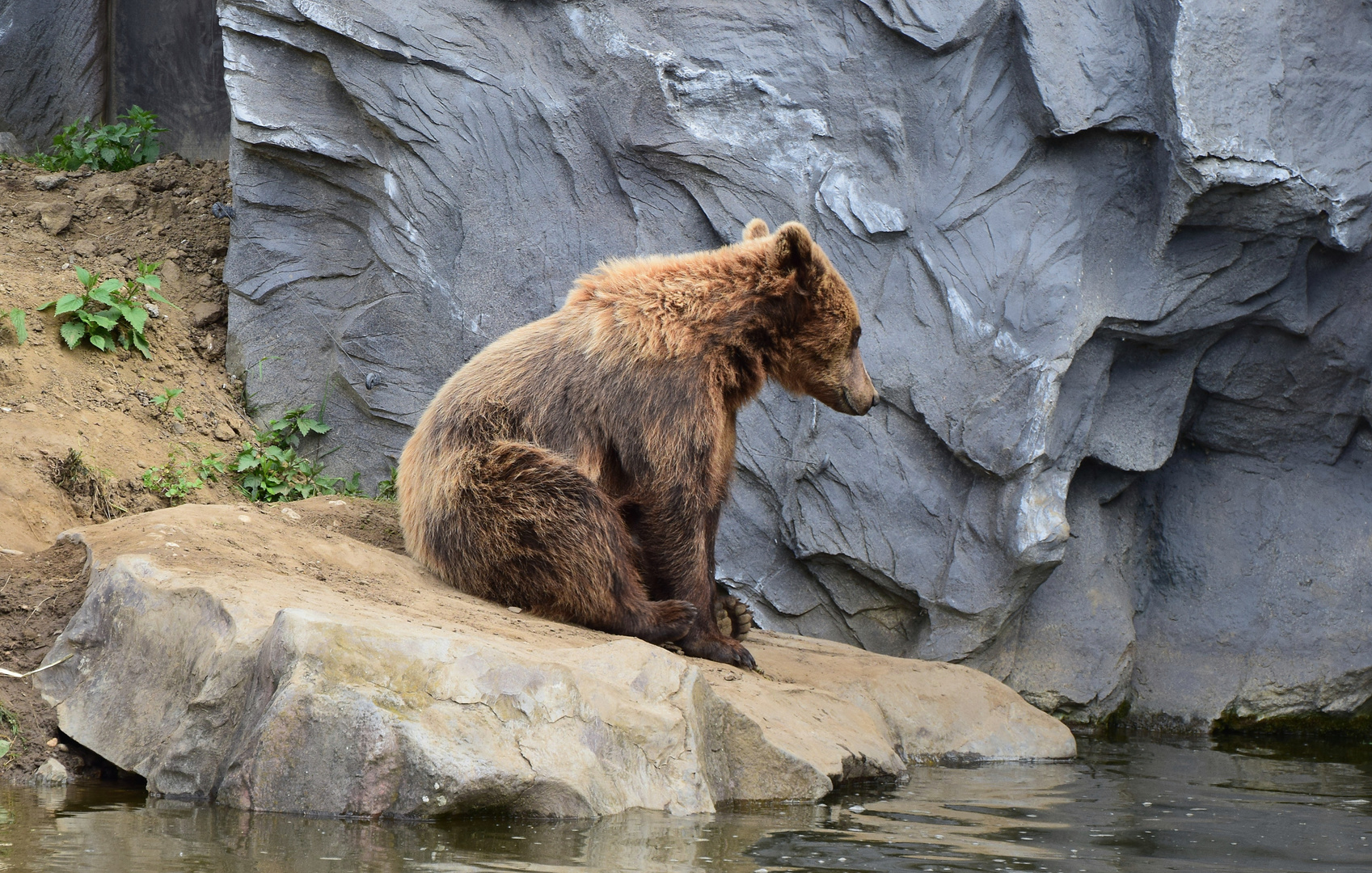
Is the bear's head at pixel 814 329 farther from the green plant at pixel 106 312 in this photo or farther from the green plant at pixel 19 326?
the green plant at pixel 19 326

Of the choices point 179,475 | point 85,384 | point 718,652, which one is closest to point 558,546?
point 718,652

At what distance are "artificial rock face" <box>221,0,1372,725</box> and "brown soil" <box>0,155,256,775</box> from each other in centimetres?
79

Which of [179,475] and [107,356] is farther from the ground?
[107,356]

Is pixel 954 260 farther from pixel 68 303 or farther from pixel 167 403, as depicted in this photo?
pixel 68 303

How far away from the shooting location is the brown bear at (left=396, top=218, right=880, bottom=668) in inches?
198

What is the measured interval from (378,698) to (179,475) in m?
3.79

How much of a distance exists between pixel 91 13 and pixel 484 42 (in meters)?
4.30

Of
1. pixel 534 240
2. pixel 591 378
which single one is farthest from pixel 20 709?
pixel 534 240

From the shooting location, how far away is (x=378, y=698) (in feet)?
12.0

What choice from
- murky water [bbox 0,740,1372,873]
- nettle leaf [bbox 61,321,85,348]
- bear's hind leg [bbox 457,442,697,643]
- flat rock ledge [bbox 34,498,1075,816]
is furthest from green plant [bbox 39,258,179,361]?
murky water [bbox 0,740,1372,873]

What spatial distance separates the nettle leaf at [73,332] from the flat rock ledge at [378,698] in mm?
2560

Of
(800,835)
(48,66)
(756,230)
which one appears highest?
(48,66)

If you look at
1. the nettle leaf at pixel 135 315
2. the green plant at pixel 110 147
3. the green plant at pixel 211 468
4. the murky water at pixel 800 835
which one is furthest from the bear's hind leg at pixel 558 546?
the green plant at pixel 110 147

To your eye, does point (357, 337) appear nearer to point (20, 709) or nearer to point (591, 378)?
point (591, 378)
